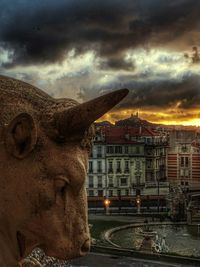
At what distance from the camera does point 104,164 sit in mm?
74562

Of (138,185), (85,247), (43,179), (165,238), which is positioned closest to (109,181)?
(138,185)

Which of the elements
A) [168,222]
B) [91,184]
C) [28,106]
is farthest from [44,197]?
[91,184]

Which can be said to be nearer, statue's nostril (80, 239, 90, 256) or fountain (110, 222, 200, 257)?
statue's nostril (80, 239, 90, 256)

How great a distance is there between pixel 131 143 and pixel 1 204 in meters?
73.3

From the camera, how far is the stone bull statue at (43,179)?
9.76 ft

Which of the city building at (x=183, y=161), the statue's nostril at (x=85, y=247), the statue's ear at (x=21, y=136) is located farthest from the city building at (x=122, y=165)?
the statue's ear at (x=21, y=136)

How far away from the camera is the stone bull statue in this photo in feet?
9.76

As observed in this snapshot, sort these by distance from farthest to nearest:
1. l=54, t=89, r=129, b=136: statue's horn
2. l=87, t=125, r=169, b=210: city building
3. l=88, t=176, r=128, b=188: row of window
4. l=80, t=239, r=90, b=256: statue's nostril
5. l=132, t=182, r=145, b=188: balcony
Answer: l=88, t=176, r=128, b=188: row of window
l=87, t=125, r=169, b=210: city building
l=132, t=182, r=145, b=188: balcony
l=80, t=239, r=90, b=256: statue's nostril
l=54, t=89, r=129, b=136: statue's horn

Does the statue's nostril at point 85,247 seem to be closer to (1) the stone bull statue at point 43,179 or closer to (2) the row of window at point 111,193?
(1) the stone bull statue at point 43,179

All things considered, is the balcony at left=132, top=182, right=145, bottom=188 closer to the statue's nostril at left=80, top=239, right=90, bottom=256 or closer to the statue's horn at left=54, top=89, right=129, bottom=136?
the statue's nostril at left=80, top=239, right=90, bottom=256

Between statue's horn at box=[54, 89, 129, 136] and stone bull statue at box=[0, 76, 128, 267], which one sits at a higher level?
statue's horn at box=[54, 89, 129, 136]

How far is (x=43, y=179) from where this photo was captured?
300 centimetres

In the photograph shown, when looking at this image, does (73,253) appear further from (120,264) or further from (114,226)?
(114,226)

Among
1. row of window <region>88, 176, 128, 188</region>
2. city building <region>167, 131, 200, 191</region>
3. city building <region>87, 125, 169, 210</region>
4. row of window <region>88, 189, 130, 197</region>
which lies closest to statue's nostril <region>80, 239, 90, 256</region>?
city building <region>87, 125, 169, 210</region>
